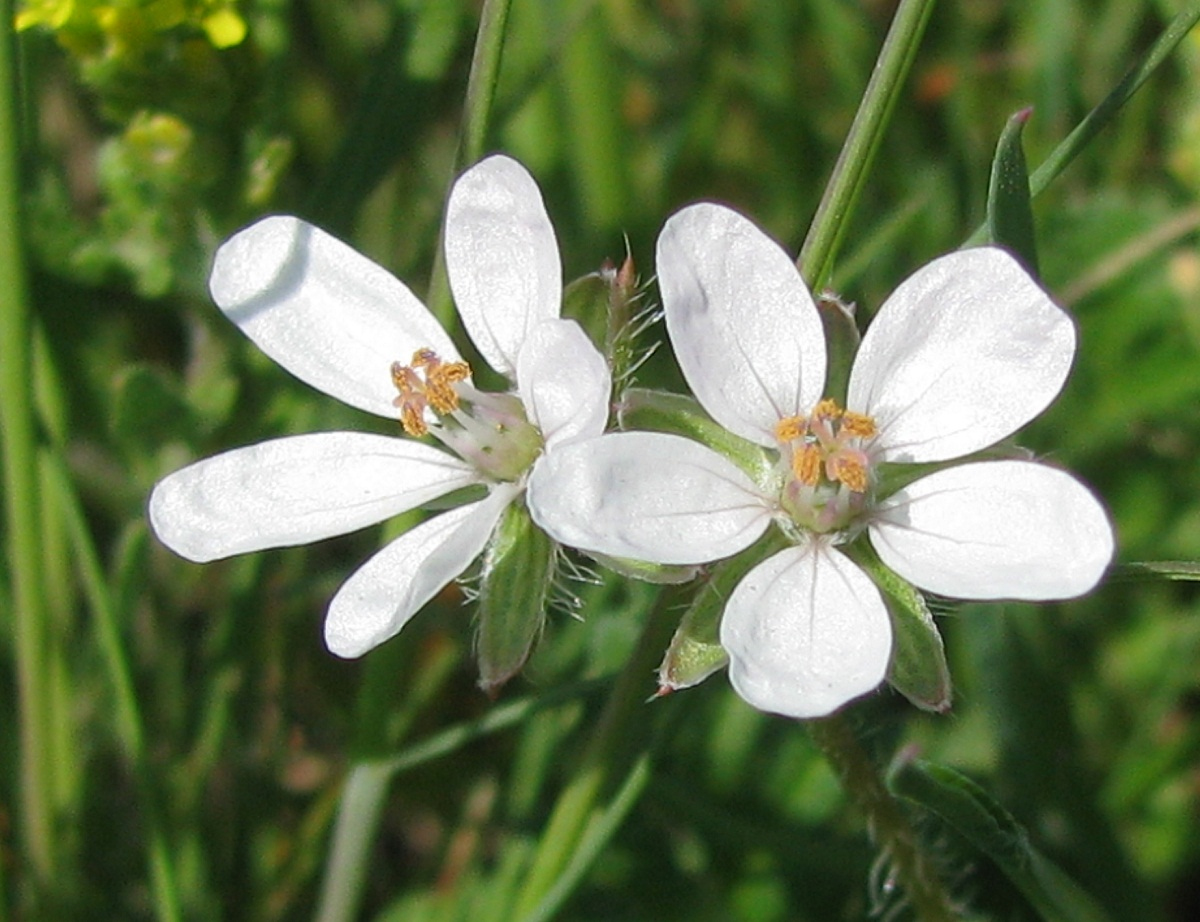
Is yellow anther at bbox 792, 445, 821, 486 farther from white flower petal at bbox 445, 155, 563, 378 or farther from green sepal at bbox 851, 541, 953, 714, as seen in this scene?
white flower petal at bbox 445, 155, 563, 378

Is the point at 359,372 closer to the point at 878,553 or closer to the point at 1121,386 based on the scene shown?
the point at 878,553

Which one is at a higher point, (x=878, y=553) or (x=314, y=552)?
(x=878, y=553)

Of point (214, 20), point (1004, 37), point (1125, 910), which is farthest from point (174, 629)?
point (1004, 37)

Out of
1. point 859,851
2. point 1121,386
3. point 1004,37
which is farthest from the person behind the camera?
point 1004,37

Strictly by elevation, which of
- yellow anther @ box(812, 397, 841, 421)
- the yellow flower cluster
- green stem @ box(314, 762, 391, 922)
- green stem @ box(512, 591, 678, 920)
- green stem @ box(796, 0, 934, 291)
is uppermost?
the yellow flower cluster

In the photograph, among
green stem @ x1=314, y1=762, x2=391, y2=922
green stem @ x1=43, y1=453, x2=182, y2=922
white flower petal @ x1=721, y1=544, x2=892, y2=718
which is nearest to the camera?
white flower petal @ x1=721, y1=544, x2=892, y2=718

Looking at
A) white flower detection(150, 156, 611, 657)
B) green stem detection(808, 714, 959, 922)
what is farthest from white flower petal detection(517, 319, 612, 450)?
green stem detection(808, 714, 959, 922)

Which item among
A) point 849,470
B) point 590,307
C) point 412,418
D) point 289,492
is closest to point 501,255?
point 590,307
